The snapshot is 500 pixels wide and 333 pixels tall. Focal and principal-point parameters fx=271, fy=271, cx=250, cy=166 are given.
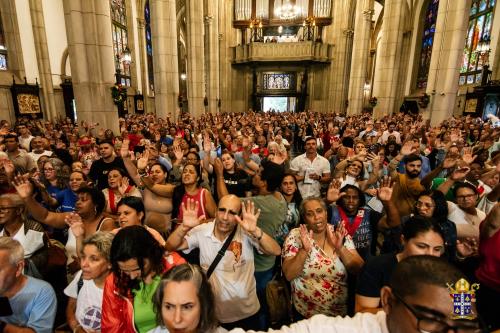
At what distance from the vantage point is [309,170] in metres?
5.05

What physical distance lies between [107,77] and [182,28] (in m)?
29.5

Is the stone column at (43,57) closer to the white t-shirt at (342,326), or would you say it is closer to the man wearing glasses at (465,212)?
the white t-shirt at (342,326)

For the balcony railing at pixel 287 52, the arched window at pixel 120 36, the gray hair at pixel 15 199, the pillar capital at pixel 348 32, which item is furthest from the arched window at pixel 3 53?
the pillar capital at pixel 348 32

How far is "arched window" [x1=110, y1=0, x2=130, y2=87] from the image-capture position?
1883 centimetres

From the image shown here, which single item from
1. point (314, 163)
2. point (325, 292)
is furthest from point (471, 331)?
point (314, 163)

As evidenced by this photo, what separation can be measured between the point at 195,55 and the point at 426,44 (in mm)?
17894

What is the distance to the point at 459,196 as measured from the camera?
128 inches

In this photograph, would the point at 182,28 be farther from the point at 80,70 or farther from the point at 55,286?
the point at 55,286

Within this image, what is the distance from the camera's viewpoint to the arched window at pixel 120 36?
18.8 metres

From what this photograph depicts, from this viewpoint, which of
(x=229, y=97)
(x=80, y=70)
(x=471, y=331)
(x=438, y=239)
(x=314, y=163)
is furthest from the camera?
(x=229, y=97)

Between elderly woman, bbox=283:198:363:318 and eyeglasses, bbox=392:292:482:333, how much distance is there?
1132 millimetres

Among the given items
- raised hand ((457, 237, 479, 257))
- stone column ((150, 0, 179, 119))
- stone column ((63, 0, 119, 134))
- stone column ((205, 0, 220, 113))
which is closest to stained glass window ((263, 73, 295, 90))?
stone column ((205, 0, 220, 113))

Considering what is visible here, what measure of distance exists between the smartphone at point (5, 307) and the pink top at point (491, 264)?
3808 mm

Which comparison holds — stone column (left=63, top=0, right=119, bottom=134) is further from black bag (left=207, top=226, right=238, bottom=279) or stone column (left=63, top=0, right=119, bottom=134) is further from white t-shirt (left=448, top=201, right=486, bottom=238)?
white t-shirt (left=448, top=201, right=486, bottom=238)
